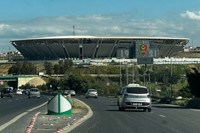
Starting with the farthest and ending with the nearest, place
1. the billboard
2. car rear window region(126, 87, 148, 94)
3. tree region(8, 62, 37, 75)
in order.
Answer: tree region(8, 62, 37, 75) → the billboard → car rear window region(126, 87, 148, 94)

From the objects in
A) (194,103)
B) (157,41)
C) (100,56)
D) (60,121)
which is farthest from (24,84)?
(60,121)

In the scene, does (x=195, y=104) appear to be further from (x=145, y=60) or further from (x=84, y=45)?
(x=84, y=45)

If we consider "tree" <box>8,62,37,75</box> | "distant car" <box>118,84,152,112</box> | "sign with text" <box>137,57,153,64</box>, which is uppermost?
"sign with text" <box>137,57,153,64</box>

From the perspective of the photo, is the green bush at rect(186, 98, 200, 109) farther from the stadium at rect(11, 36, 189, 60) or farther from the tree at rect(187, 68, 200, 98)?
the stadium at rect(11, 36, 189, 60)

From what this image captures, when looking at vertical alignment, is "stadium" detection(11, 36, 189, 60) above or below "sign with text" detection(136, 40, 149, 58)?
above

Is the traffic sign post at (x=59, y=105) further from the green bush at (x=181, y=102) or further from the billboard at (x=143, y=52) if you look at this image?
the billboard at (x=143, y=52)

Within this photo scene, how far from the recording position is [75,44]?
6348 inches

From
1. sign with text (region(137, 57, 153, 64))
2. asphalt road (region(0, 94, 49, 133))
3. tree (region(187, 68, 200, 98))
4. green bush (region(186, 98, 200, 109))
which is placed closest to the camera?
asphalt road (region(0, 94, 49, 133))

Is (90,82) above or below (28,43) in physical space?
below

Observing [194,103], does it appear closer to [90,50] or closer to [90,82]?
[90,82]

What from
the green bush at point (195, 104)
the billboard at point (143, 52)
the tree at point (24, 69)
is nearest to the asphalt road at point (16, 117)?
the green bush at point (195, 104)

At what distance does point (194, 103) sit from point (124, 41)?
12425cm

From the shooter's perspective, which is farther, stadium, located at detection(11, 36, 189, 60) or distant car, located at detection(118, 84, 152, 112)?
stadium, located at detection(11, 36, 189, 60)

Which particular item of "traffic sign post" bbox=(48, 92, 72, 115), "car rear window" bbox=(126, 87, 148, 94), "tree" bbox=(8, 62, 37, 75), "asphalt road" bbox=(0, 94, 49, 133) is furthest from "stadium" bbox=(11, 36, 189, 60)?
"traffic sign post" bbox=(48, 92, 72, 115)
